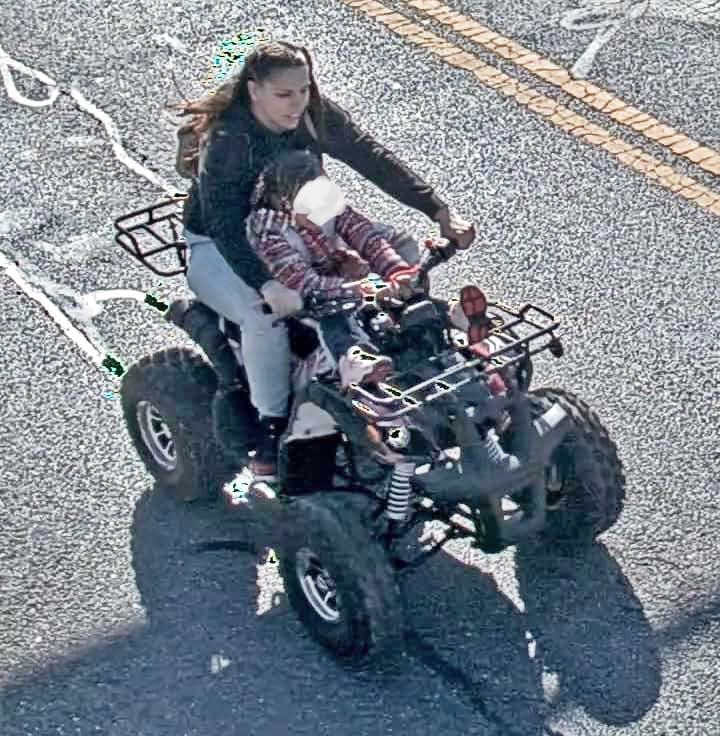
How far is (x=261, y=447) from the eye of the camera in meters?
7.89

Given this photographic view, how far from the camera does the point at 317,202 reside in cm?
730

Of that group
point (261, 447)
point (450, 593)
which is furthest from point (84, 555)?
point (450, 593)

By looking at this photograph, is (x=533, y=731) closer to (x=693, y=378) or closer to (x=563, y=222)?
(x=693, y=378)

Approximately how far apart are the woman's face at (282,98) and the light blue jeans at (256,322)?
58 cm

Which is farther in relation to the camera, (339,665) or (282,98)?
(339,665)

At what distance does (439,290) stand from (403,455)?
2628mm

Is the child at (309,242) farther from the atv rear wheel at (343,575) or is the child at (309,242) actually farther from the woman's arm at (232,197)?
the atv rear wheel at (343,575)

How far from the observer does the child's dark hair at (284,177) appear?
7.28m

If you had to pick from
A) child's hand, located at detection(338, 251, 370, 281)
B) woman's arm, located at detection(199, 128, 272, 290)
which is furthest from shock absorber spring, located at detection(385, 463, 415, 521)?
woman's arm, located at detection(199, 128, 272, 290)

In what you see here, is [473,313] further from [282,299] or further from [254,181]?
[254,181]

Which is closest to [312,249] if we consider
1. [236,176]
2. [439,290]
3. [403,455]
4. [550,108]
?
[236,176]

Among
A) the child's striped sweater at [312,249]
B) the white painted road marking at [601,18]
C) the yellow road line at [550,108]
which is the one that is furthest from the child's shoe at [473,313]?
the white painted road marking at [601,18]

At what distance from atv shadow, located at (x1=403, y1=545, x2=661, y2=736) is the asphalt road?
0.01m

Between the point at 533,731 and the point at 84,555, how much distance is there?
2.15m
